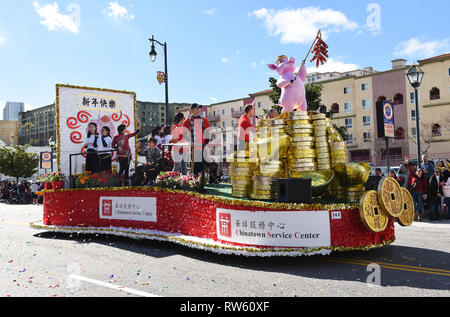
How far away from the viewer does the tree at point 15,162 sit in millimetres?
41469

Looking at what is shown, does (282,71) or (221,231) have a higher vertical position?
(282,71)

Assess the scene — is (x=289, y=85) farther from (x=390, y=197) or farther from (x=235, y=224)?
(x=235, y=224)

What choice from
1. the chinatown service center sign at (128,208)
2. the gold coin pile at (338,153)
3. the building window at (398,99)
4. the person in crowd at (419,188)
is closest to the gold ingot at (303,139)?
the gold coin pile at (338,153)

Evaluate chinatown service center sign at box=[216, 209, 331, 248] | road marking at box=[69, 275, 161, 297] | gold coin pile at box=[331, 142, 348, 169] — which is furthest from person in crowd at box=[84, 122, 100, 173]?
gold coin pile at box=[331, 142, 348, 169]

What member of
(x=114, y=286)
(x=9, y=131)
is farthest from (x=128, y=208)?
(x=9, y=131)

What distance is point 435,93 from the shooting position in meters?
44.6

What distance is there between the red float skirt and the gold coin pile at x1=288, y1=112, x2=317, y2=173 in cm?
128

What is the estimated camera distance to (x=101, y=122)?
38.3 ft

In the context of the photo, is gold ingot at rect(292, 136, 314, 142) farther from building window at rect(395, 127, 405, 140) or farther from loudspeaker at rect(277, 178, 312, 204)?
building window at rect(395, 127, 405, 140)

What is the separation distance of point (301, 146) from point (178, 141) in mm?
3280

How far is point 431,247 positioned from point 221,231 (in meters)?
4.22

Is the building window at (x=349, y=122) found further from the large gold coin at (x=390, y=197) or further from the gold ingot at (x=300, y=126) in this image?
the large gold coin at (x=390, y=197)
